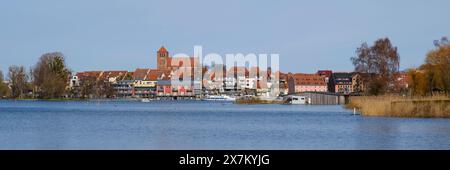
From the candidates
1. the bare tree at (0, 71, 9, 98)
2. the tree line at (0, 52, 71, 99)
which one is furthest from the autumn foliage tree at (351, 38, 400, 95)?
the bare tree at (0, 71, 9, 98)

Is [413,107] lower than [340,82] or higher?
lower

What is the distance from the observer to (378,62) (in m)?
87.5

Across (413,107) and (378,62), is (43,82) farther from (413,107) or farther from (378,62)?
(413,107)

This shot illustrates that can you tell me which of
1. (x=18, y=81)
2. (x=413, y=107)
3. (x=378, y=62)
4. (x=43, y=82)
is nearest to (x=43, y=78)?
(x=43, y=82)

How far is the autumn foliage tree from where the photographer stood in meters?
87.0

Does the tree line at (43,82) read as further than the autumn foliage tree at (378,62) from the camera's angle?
Yes

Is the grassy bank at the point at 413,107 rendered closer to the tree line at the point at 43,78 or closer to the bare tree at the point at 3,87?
the tree line at the point at 43,78

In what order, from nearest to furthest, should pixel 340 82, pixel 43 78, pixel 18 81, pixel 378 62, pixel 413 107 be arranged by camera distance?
1. pixel 413 107
2. pixel 378 62
3. pixel 43 78
4. pixel 18 81
5. pixel 340 82

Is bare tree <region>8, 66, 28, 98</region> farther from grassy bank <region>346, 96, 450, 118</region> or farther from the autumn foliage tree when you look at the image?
grassy bank <region>346, 96, 450, 118</region>

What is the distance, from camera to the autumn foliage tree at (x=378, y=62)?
87000 millimetres

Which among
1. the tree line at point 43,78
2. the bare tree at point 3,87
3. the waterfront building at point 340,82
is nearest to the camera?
the tree line at point 43,78

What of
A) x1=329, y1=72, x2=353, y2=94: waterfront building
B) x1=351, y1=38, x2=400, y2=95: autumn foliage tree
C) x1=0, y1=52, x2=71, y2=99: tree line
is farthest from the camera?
x1=329, y1=72, x2=353, y2=94: waterfront building

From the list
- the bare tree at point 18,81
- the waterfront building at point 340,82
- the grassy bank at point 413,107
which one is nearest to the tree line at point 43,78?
the bare tree at point 18,81

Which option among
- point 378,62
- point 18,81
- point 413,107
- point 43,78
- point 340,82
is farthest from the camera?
point 340,82
